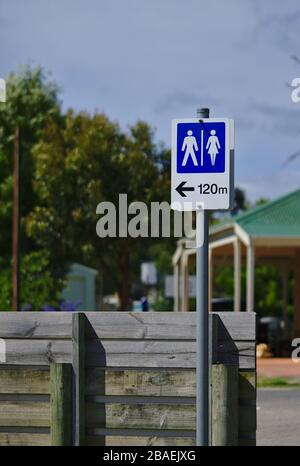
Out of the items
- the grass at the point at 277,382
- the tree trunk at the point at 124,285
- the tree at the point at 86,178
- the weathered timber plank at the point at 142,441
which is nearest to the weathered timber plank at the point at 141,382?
the weathered timber plank at the point at 142,441

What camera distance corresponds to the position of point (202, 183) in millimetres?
6172

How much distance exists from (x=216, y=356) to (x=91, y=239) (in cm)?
3288

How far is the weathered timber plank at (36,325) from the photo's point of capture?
6.79 meters

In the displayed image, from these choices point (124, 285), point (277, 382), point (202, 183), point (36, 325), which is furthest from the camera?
point (124, 285)

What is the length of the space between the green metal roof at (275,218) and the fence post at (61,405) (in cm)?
2163

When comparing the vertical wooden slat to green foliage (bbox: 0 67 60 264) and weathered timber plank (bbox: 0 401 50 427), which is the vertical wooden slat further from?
green foliage (bbox: 0 67 60 264)

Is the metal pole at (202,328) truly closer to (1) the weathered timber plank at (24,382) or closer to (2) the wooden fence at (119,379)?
(2) the wooden fence at (119,379)

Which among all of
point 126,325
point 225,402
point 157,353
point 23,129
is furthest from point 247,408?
point 23,129

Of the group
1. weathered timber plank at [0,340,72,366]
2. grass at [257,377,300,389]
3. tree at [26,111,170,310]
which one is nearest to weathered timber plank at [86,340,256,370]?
weathered timber plank at [0,340,72,366]

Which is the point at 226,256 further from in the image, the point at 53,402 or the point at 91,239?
the point at 53,402

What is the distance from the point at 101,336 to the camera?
675 centimetres

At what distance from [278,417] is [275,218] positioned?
1661 centimetres

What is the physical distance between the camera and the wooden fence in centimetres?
Result: 655

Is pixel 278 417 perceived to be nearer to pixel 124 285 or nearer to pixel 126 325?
pixel 126 325
